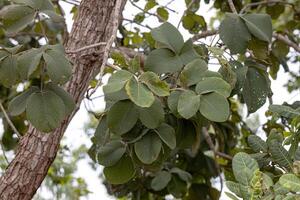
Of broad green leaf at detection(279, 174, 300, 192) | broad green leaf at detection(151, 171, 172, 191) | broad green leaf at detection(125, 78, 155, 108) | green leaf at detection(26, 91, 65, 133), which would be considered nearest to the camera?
broad green leaf at detection(279, 174, 300, 192)

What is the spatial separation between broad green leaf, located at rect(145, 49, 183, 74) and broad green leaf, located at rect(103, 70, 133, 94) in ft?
0.41

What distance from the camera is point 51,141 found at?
3.86ft

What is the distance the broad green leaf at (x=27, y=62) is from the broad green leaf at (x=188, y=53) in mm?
249

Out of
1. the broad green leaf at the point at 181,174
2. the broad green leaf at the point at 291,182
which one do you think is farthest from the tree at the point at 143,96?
the broad green leaf at the point at 181,174

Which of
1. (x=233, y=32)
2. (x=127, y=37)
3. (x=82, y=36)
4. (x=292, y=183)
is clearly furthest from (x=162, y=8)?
(x=292, y=183)

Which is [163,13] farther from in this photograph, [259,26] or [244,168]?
[244,168]

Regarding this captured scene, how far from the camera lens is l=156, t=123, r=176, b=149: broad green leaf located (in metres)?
0.96

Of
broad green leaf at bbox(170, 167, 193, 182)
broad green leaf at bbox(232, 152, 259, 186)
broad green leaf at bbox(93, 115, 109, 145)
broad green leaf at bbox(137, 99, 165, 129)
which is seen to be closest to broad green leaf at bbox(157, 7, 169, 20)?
broad green leaf at bbox(170, 167, 193, 182)

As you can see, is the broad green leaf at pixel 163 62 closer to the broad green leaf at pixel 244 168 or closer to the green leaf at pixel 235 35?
the green leaf at pixel 235 35

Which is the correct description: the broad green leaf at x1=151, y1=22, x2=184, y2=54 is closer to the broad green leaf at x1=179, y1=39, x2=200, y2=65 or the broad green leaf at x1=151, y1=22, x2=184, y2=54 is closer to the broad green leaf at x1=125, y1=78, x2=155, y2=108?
the broad green leaf at x1=179, y1=39, x2=200, y2=65

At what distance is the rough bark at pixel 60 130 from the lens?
3.78 ft

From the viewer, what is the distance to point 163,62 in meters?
0.99

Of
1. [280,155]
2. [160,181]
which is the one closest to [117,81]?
[280,155]

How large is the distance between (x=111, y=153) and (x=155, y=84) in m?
0.20
